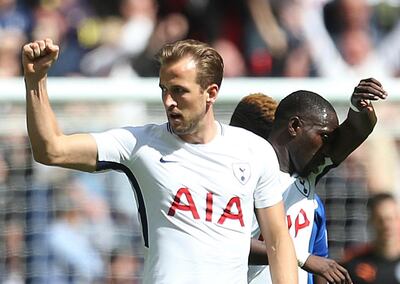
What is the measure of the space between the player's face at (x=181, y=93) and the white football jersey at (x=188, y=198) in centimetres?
14

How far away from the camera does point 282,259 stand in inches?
220

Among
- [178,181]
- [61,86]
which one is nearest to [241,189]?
[178,181]

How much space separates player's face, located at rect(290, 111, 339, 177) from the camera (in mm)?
6152

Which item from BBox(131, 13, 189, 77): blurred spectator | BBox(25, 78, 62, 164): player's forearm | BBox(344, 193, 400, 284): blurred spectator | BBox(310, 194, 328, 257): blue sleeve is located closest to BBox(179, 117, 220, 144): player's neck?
BBox(25, 78, 62, 164): player's forearm

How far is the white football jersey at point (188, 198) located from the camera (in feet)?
17.9

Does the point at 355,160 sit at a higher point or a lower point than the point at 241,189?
lower

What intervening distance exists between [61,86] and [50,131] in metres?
3.60

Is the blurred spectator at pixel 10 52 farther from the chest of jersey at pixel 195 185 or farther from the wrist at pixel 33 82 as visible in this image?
the wrist at pixel 33 82

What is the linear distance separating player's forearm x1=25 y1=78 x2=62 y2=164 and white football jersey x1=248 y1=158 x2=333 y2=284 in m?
1.24

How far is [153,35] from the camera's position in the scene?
11.8 m

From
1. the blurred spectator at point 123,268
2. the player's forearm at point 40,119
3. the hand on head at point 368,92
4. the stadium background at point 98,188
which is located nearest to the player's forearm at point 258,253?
the hand on head at point 368,92

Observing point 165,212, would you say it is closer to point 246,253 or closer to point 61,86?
point 246,253

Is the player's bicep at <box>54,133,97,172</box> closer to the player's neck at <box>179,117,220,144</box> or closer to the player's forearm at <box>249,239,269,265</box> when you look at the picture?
the player's neck at <box>179,117,220,144</box>

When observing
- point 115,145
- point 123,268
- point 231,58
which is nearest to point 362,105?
point 115,145
